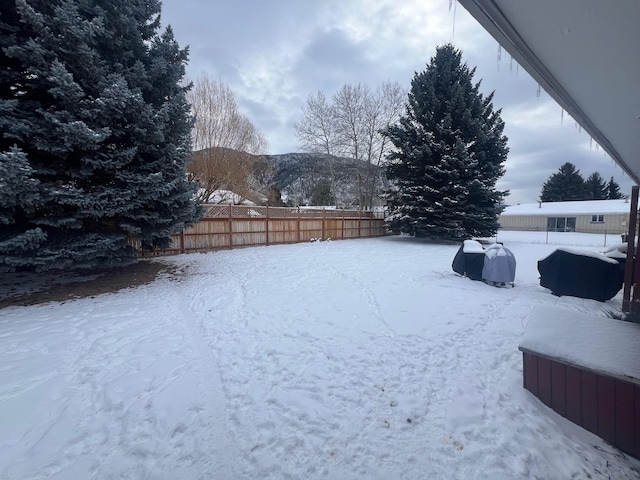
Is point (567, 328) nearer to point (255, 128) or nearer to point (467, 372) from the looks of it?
point (467, 372)

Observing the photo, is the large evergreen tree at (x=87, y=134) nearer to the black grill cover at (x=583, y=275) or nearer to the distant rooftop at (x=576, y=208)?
the black grill cover at (x=583, y=275)

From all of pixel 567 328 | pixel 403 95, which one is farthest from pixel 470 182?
pixel 567 328

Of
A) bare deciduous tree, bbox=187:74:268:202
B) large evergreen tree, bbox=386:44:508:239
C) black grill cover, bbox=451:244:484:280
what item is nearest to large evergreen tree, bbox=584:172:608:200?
large evergreen tree, bbox=386:44:508:239

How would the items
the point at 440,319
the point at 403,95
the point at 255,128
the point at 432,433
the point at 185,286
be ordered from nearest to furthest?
1. the point at 432,433
2. the point at 440,319
3. the point at 185,286
4. the point at 255,128
5. the point at 403,95

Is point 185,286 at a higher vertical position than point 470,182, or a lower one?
lower

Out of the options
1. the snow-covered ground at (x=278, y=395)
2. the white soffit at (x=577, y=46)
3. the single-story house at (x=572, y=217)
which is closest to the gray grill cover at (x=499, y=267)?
the snow-covered ground at (x=278, y=395)

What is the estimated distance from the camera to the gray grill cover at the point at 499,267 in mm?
5969

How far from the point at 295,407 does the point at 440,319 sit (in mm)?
2743

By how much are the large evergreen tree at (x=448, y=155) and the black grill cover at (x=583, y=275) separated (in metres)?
8.85

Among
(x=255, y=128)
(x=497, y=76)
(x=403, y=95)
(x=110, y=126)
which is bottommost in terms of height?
(x=497, y=76)

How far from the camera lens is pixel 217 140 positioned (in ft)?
50.6

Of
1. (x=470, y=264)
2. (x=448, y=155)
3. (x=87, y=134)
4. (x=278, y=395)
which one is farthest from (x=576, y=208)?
(x=87, y=134)

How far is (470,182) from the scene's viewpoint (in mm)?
13789

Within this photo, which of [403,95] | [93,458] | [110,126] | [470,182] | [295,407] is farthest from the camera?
[403,95]
